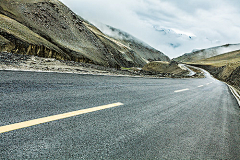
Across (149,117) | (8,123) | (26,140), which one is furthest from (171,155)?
(8,123)

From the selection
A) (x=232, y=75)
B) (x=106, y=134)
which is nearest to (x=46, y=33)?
(x=106, y=134)

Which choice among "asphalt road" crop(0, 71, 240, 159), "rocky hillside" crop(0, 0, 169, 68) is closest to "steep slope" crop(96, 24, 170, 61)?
"rocky hillside" crop(0, 0, 169, 68)

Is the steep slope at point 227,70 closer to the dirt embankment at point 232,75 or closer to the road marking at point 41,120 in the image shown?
the dirt embankment at point 232,75

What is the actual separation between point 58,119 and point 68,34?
42649 mm

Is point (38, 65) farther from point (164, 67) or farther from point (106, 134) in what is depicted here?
point (164, 67)

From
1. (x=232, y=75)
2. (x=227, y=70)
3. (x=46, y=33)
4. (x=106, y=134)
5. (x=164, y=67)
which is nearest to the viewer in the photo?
(x=106, y=134)

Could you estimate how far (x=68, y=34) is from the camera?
40906mm

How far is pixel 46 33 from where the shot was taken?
117 feet

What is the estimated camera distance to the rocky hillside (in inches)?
954

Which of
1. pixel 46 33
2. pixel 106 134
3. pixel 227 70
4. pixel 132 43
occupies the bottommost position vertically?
pixel 106 134

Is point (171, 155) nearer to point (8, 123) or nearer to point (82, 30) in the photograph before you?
point (8, 123)

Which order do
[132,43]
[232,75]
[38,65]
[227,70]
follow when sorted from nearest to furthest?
[38,65]
[232,75]
[227,70]
[132,43]

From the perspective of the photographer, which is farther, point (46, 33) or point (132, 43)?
point (132, 43)

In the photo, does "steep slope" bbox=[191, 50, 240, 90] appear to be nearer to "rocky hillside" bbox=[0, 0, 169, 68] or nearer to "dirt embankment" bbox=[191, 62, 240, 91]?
"dirt embankment" bbox=[191, 62, 240, 91]
